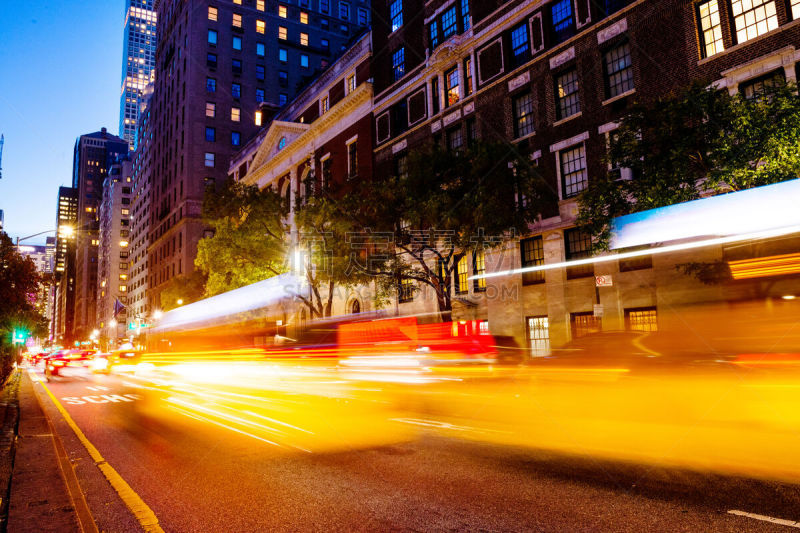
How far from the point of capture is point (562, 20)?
26.2 metres

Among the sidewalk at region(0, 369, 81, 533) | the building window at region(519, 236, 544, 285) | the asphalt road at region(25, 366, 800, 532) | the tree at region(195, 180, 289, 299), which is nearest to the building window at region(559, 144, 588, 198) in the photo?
the building window at region(519, 236, 544, 285)

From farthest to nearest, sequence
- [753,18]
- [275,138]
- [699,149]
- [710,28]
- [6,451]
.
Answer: [275,138], [710,28], [753,18], [699,149], [6,451]

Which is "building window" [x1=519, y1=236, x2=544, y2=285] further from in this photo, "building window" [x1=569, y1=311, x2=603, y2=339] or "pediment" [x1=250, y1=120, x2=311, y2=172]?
"pediment" [x1=250, y1=120, x2=311, y2=172]

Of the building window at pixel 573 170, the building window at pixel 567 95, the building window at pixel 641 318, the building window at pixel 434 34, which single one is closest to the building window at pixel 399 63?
the building window at pixel 434 34

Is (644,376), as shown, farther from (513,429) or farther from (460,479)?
(460,479)

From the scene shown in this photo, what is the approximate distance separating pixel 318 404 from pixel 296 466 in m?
6.81

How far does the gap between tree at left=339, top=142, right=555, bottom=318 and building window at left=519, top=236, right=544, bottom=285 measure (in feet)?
6.37

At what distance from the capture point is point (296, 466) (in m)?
6.79

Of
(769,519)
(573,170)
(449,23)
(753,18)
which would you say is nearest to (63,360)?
(449,23)

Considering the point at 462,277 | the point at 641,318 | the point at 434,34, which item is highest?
the point at 434,34

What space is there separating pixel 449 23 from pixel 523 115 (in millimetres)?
9535

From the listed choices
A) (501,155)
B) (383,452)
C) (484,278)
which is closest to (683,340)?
(383,452)

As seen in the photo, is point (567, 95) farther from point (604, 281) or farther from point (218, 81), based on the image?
point (218, 81)

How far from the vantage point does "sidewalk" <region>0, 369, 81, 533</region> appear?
15.2 feet
